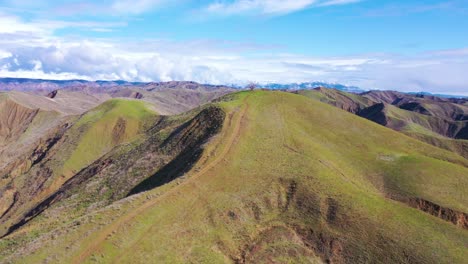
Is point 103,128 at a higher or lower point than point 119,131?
higher

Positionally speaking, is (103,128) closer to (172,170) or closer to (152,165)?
(152,165)

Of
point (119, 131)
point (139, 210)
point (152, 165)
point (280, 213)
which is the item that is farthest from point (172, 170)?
point (119, 131)

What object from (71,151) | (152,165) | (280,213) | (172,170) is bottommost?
(71,151)

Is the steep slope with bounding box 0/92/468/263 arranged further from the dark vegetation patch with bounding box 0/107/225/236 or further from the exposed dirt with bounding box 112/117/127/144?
the exposed dirt with bounding box 112/117/127/144

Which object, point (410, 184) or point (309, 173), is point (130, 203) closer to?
point (309, 173)

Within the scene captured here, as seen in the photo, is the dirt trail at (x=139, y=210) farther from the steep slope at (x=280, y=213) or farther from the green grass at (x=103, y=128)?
the green grass at (x=103, y=128)

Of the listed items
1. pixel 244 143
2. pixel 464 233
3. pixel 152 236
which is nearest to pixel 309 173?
pixel 244 143

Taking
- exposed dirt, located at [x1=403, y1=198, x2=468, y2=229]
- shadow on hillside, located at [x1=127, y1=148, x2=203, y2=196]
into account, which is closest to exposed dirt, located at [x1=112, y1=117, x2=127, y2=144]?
shadow on hillside, located at [x1=127, y1=148, x2=203, y2=196]
